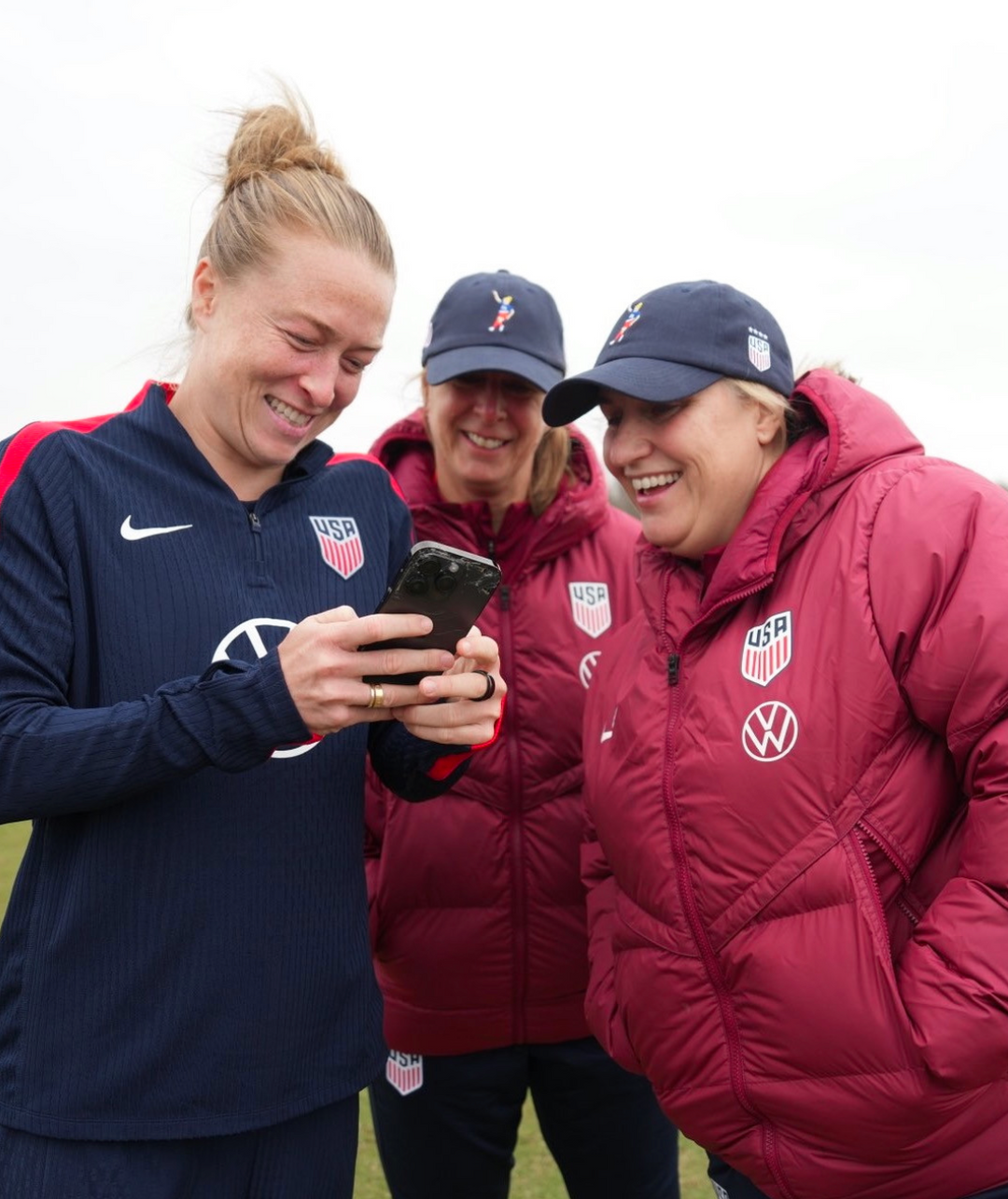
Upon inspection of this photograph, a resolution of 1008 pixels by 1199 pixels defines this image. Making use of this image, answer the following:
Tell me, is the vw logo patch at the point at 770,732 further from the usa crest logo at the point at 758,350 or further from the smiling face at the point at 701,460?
the usa crest logo at the point at 758,350

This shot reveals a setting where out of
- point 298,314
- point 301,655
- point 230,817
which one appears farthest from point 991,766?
point 298,314

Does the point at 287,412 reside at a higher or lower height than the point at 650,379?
lower

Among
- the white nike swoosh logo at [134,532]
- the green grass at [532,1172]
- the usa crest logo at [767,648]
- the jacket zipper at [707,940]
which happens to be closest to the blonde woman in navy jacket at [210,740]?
the white nike swoosh logo at [134,532]

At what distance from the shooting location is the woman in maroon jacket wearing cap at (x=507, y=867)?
2590 millimetres

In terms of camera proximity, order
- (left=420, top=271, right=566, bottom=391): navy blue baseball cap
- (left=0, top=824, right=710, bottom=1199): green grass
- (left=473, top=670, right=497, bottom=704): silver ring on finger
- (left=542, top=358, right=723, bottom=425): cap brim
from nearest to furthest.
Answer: (left=473, top=670, right=497, bottom=704): silver ring on finger, (left=542, top=358, right=723, bottom=425): cap brim, (left=420, top=271, right=566, bottom=391): navy blue baseball cap, (left=0, top=824, right=710, bottom=1199): green grass

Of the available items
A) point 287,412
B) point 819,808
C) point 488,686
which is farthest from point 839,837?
point 287,412

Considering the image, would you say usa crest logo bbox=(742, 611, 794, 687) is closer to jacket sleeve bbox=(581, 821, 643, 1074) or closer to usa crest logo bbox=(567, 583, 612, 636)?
jacket sleeve bbox=(581, 821, 643, 1074)

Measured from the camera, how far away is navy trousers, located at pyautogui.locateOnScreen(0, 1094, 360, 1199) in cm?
167

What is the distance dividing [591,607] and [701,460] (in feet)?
2.13

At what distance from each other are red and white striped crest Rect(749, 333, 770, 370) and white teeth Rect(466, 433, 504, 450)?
747mm

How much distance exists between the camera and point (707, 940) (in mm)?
1932

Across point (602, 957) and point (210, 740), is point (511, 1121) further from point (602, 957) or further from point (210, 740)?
point (210, 740)

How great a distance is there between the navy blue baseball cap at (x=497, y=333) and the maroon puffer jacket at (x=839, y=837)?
0.85 meters

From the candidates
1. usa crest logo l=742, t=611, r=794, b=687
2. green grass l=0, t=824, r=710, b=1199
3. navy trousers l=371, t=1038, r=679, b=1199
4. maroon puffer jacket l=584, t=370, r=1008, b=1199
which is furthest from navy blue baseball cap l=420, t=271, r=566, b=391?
green grass l=0, t=824, r=710, b=1199
